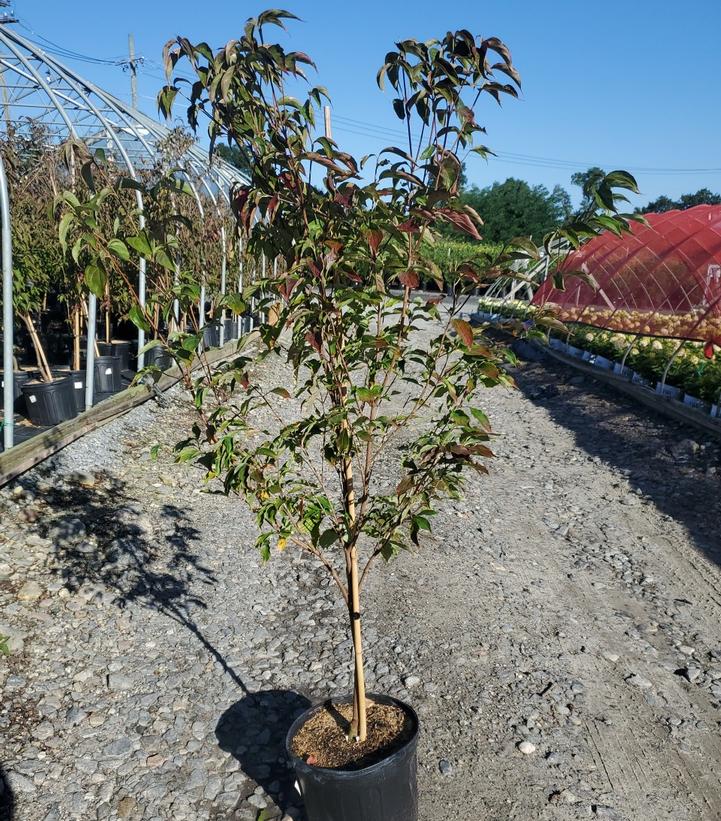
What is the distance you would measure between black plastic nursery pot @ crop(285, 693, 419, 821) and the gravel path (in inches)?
11.7

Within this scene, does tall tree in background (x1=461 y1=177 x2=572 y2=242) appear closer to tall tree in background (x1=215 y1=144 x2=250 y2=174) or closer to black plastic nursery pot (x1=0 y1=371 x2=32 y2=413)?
tall tree in background (x1=215 y1=144 x2=250 y2=174)

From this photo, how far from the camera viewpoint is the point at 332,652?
3436mm

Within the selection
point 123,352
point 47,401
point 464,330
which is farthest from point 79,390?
point 464,330

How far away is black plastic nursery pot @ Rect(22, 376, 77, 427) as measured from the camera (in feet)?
18.7

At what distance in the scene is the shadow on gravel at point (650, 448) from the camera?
18.3 ft

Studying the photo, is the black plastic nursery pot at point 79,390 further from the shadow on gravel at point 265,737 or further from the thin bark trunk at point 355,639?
the thin bark trunk at point 355,639

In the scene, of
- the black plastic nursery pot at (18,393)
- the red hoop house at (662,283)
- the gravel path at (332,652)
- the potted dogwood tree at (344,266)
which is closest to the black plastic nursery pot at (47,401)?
the black plastic nursery pot at (18,393)

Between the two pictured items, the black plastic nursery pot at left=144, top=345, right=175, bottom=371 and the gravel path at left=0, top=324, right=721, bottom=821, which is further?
the black plastic nursery pot at left=144, top=345, right=175, bottom=371

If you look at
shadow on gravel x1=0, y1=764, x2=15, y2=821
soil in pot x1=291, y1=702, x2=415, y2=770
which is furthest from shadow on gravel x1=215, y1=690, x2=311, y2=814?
shadow on gravel x1=0, y1=764, x2=15, y2=821

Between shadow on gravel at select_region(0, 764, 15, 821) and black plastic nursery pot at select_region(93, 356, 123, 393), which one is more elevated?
black plastic nursery pot at select_region(93, 356, 123, 393)

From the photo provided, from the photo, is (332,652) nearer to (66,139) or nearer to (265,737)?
(265,737)

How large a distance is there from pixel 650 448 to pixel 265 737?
5.76m

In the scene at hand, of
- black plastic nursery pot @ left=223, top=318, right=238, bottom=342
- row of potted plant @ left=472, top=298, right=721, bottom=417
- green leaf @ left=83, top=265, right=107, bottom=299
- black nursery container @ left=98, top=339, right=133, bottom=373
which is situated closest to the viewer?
green leaf @ left=83, top=265, right=107, bottom=299

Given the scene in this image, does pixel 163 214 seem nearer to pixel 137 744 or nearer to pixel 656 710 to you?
pixel 137 744
